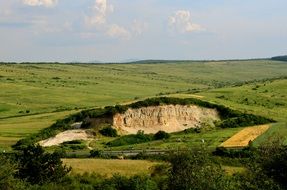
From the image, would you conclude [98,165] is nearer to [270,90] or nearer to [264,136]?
[264,136]

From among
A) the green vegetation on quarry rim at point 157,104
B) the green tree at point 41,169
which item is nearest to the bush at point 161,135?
the green vegetation on quarry rim at point 157,104

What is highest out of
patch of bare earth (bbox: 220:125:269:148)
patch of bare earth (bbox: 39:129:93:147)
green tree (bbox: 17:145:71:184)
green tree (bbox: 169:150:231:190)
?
green tree (bbox: 169:150:231:190)

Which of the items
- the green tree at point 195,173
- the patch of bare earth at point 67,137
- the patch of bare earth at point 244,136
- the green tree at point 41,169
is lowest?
the patch of bare earth at point 67,137

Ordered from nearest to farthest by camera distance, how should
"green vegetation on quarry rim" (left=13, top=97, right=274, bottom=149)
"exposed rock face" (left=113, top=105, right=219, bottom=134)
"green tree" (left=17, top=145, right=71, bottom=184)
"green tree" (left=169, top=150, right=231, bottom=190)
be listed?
"green tree" (left=169, top=150, right=231, bottom=190), "green tree" (left=17, top=145, right=71, bottom=184), "green vegetation on quarry rim" (left=13, top=97, right=274, bottom=149), "exposed rock face" (left=113, top=105, right=219, bottom=134)

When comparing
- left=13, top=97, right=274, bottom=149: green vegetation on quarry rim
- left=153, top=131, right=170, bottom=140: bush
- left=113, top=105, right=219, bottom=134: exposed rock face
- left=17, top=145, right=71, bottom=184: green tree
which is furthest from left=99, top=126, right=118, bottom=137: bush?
left=17, top=145, right=71, bottom=184: green tree

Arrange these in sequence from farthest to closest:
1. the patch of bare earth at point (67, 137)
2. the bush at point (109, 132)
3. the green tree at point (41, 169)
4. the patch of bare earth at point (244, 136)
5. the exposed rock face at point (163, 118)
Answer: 1. the exposed rock face at point (163, 118)
2. the bush at point (109, 132)
3. the patch of bare earth at point (67, 137)
4. the patch of bare earth at point (244, 136)
5. the green tree at point (41, 169)

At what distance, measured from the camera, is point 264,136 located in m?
79.7

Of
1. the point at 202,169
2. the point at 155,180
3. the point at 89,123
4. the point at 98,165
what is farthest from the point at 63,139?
the point at 202,169

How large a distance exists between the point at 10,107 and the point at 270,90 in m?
62.2

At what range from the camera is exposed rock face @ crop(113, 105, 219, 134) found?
317 feet

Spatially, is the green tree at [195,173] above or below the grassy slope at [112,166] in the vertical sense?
above

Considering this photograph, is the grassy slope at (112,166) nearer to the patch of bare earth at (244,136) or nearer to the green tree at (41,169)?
the green tree at (41,169)

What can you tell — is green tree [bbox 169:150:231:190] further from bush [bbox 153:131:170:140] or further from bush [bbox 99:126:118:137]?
bush [bbox 99:126:118:137]

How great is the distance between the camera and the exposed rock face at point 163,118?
96.8m
